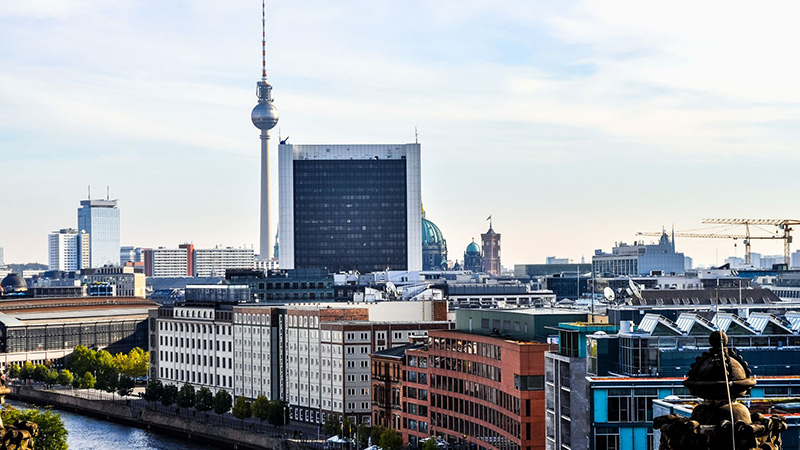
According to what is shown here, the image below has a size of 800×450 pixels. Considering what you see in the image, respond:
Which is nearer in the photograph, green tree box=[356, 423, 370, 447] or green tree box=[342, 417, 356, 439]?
green tree box=[356, 423, 370, 447]

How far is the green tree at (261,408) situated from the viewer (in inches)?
5536

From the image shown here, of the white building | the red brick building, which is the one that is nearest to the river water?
the white building

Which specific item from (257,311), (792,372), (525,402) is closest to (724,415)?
(792,372)

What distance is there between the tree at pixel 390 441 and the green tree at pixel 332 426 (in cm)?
1110

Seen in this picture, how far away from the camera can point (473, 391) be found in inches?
4124

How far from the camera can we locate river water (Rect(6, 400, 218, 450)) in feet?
445

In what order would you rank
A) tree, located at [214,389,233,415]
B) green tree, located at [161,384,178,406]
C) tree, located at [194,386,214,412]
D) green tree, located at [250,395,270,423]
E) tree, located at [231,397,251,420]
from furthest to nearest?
green tree, located at [161,384,178,406] < tree, located at [194,386,214,412] < tree, located at [214,389,233,415] < tree, located at [231,397,251,420] < green tree, located at [250,395,270,423]

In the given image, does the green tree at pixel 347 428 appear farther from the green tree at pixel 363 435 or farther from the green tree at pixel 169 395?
the green tree at pixel 169 395

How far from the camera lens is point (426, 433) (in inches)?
4466

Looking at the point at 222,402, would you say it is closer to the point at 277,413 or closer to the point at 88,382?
the point at 277,413

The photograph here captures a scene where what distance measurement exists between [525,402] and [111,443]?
59242 mm

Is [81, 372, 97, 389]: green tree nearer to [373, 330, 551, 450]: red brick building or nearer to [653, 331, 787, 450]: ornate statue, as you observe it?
[373, 330, 551, 450]: red brick building

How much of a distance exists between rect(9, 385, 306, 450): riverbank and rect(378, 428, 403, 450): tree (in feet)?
35.8

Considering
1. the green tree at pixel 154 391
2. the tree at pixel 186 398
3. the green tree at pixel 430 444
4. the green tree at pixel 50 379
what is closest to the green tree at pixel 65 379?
the green tree at pixel 50 379
